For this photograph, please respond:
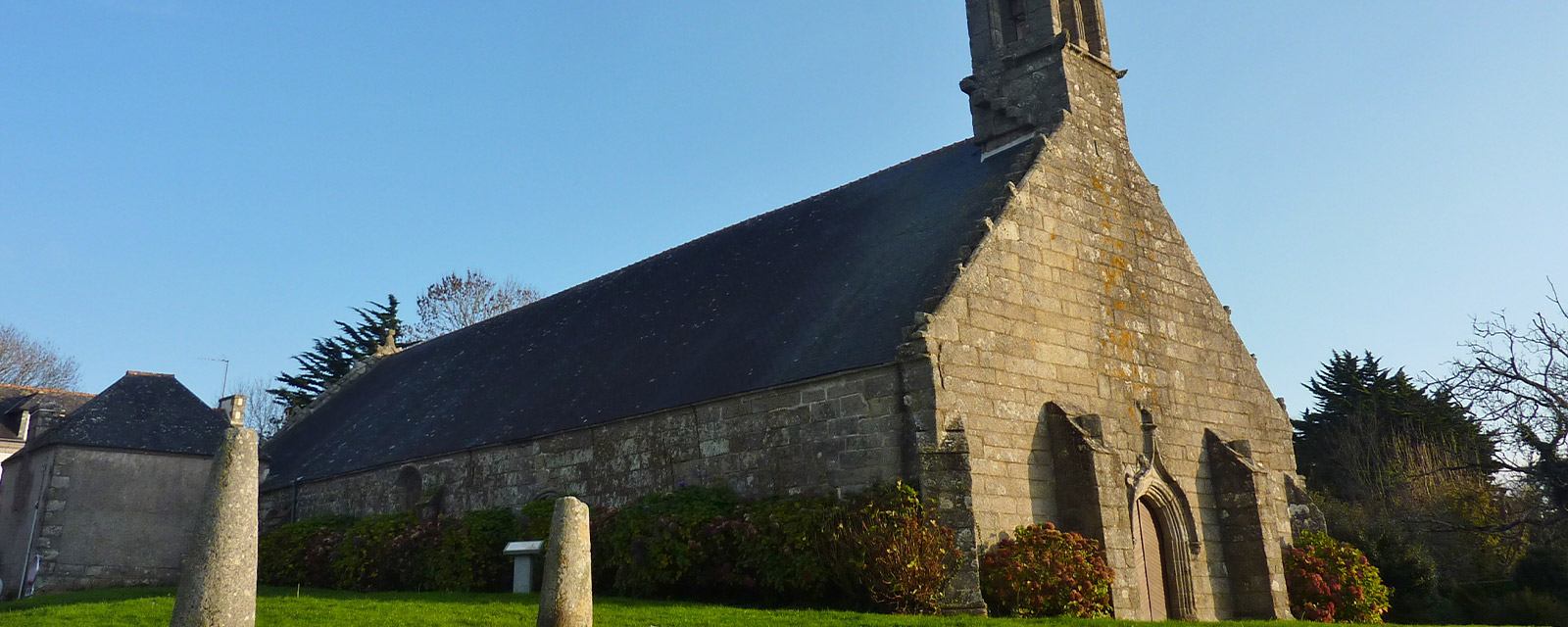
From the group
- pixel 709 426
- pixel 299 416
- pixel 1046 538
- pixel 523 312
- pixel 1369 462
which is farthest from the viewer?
pixel 1369 462

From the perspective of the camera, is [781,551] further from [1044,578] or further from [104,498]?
[104,498]

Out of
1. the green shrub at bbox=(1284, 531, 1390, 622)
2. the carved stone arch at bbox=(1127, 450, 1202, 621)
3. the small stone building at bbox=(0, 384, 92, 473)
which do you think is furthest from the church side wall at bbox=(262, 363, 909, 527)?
the small stone building at bbox=(0, 384, 92, 473)

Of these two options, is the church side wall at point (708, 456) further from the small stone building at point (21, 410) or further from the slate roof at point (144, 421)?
the small stone building at point (21, 410)

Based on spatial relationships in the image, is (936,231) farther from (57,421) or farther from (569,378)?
(57,421)

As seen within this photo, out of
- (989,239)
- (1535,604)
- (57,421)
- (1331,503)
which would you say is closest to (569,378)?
(989,239)

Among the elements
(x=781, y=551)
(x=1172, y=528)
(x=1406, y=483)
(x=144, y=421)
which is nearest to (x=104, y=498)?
(x=144, y=421)

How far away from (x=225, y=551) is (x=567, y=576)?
2396mm

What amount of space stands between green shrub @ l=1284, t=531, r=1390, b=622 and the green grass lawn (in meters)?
2.62

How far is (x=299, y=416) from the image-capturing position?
27.2 m

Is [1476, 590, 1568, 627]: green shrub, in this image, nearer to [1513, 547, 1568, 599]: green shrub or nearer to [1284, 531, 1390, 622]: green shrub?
[1513, 547, 1568, 599]: green shrub

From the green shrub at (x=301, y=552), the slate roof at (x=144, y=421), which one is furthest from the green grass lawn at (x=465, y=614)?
the slate roof at (x=144, y=421)

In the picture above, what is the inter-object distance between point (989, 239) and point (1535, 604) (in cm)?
1267

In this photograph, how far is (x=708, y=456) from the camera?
14.6 metres

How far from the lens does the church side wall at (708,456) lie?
41.5 feet
